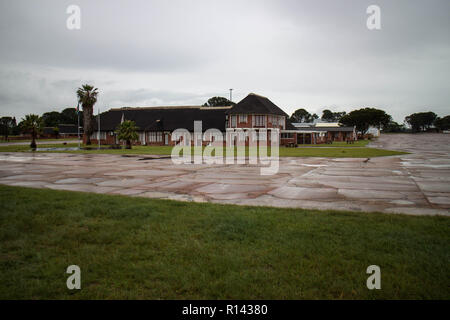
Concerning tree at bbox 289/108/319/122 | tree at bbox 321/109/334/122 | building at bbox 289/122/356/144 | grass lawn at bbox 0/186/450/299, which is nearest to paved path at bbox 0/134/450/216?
grass lawn at bbox 0/186/450/299

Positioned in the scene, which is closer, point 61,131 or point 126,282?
point 126,282

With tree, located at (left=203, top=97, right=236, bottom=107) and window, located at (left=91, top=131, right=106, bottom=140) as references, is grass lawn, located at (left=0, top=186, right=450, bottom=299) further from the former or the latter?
tree, located at (left=203, top=97, right=236, bottom=107)

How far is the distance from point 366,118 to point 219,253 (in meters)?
115

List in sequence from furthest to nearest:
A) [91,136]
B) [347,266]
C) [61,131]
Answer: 1. [61,131]
2. [91,136]
3. [347,266]

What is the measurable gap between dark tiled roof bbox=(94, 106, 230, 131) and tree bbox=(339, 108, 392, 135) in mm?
67281

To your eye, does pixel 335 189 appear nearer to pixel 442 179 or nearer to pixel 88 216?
pixel 442 179

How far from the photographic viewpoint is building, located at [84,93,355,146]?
54438 mm

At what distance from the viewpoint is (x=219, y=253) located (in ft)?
16.1

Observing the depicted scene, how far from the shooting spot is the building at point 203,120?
2143 inches

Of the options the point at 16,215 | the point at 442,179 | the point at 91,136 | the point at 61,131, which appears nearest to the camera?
the point at 16,215

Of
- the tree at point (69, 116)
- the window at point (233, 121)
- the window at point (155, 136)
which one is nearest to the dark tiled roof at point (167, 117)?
the window at point (155, 136)

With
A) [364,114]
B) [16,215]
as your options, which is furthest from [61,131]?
[16,215]
